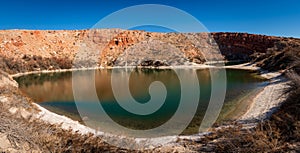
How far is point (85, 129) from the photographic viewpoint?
9.02m

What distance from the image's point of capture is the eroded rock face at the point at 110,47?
1703 inches

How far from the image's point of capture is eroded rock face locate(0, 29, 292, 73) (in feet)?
142

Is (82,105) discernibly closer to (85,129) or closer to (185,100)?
(85,129)

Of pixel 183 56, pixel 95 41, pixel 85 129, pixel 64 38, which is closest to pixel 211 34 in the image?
pixel 183 56

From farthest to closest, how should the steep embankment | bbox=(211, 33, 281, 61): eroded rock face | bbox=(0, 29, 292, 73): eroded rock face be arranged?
bbox=(211, 33, 281, 61): eroded rock face
bbox=(0, 29, 292, 73): eroded rock face
the steep embankment

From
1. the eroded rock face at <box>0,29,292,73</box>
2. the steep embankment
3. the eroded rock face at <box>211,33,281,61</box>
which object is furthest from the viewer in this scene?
the eroded rock face at <box>211,33,281,61</box>

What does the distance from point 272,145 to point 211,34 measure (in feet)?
204

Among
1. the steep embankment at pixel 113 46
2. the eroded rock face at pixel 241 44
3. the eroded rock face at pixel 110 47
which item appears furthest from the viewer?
the eroded rock face at pixel 241 44

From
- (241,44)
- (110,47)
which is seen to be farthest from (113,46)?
(241,44)

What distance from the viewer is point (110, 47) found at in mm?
52469

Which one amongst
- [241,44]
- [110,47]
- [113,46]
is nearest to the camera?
[110,47]

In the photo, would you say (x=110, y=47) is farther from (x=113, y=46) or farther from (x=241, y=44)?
(x=241, y=44)

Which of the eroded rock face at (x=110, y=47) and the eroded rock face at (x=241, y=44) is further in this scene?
the eroded rock face at (x=241, y=44)

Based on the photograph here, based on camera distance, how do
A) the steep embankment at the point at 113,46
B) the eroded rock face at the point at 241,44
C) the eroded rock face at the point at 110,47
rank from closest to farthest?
the steep embankment at the point at 113,46 → the eroded rock face at the point at 110,47 → the eroded rock face at the point at 241,44
